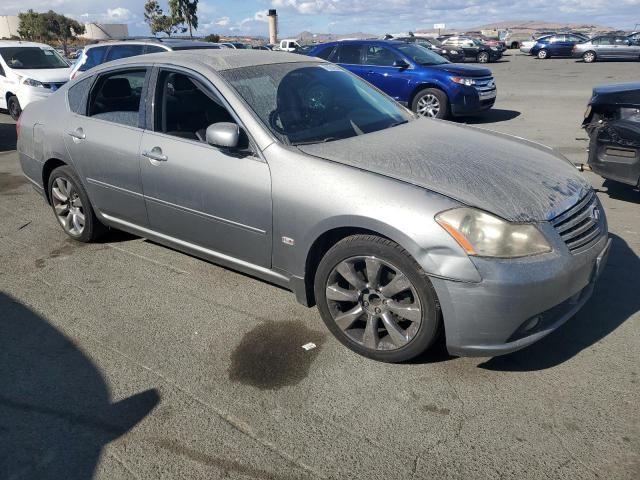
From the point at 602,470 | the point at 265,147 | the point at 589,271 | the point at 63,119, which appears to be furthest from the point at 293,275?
the point at 63,119

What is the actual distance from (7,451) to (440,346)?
2.35 metres

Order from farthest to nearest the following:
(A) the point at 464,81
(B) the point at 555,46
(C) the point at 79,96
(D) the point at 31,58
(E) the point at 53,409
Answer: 1. (B) the point at 555,46
2. (D) the point at 31,58
3. (A) the point at 464,81
4. (C) the point at 79,96
5. (E) the point at 53,409

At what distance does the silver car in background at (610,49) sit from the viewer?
28453 mm

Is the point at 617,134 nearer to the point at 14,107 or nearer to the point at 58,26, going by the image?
the point at 14,107

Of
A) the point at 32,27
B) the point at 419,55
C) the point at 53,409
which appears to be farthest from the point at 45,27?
the point at 53,409

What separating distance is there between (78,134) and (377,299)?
117 inches

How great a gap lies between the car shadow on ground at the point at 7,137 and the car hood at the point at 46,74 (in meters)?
1.17

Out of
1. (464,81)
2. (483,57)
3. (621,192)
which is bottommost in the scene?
(483,57)

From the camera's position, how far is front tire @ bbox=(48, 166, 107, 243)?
4688mm

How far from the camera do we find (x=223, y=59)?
395 centimetres

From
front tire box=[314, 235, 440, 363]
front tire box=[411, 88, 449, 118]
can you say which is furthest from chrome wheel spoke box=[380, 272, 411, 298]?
front tire box=[411, 88, 449, 118]

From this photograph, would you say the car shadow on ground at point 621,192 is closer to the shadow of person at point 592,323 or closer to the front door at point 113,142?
the shadow of person at point 592,323

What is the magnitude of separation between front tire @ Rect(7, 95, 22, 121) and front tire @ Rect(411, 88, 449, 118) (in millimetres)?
8598

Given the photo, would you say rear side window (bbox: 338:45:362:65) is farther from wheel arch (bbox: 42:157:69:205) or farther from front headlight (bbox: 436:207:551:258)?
front headlight (bbox: 436:207:551:258)
